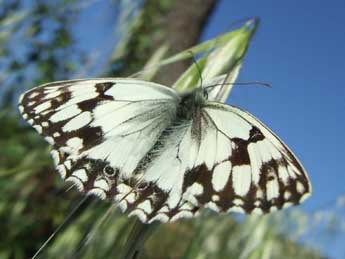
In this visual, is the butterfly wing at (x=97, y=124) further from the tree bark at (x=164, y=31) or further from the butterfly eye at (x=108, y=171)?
the tree bark at (x=164, y=31)

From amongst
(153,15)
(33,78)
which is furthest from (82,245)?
(153,15)

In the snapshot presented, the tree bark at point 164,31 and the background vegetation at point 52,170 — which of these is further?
the tree bark at point 164,31

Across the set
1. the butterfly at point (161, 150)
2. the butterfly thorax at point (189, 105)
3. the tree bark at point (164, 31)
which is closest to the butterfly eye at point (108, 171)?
the butterfly at point (161, 150)

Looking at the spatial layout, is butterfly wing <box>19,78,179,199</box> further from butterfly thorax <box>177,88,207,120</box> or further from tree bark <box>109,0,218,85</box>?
tree bark <box>109,0,218,85</box>

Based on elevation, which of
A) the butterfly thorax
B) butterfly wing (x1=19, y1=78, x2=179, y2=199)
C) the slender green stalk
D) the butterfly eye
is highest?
the butterfly thorax

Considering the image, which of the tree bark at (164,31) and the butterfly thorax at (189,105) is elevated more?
the tree bark at (164,31)

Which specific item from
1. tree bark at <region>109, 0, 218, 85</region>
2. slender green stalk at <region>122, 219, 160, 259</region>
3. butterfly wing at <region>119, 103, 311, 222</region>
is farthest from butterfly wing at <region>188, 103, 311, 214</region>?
tree bark at <region>109, 0, 218, 85</region>

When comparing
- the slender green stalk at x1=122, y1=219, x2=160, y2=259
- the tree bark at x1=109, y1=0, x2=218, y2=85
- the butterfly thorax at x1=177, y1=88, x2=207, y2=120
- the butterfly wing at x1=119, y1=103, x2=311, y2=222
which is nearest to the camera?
the slender green stalk at x1=122, y1=219, x2=160, y2=259
